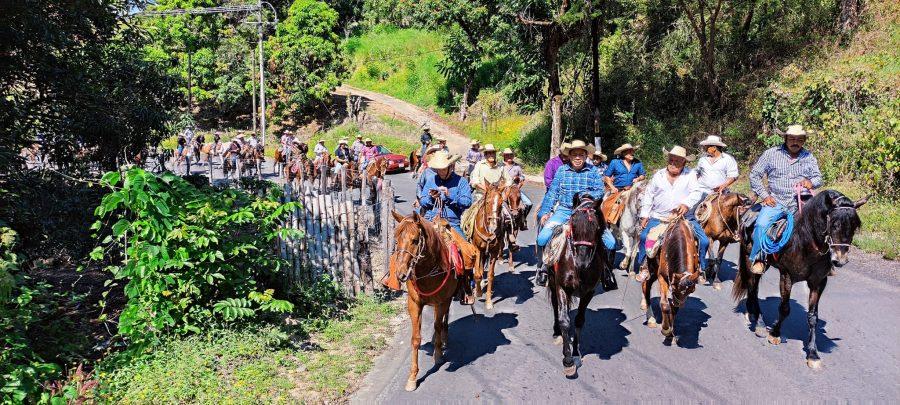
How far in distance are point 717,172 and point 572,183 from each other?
4.13 metres

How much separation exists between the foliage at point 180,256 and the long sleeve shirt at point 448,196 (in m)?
1.83

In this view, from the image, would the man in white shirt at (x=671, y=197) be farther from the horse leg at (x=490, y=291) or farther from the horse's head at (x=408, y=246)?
the horse's head at (x=408, y=246)

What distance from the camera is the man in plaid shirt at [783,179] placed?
8.14 m

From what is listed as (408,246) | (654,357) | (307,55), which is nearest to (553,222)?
(654,357)

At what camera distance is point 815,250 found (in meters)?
7.37

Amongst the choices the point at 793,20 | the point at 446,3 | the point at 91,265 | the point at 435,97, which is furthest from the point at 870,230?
the point at 435,97

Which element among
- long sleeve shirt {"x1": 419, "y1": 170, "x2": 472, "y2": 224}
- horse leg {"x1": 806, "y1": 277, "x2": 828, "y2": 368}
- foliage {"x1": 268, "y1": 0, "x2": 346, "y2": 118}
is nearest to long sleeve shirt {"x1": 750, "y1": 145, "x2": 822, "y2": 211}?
horse leg {"x1": 806, "y1": 277, "x2": 828, "y2": 368}

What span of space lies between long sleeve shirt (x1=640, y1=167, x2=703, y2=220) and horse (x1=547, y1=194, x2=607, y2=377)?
4.59 ft

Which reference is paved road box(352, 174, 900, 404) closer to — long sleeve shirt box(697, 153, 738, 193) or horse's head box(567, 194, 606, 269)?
horse's head box(567, 194, 606, 269)

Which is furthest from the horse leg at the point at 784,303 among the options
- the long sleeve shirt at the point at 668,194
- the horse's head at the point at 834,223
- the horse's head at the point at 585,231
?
the horse's head at the point at 585,231

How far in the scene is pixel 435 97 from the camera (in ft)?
150

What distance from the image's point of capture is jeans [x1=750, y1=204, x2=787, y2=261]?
8141 millimetres

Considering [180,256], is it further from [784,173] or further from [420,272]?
[784,173]

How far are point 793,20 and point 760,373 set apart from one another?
2347 centimetres
